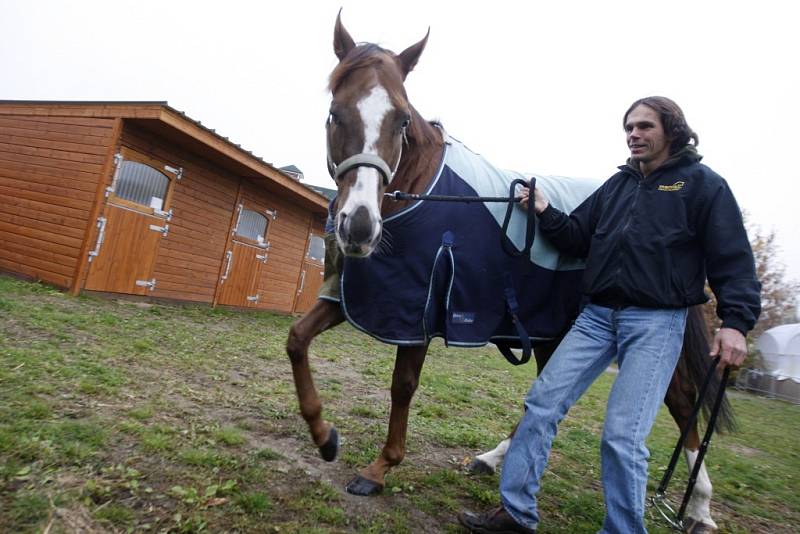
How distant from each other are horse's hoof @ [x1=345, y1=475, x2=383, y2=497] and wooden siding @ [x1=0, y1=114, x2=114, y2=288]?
6.86 metres

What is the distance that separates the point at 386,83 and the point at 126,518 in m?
2.14

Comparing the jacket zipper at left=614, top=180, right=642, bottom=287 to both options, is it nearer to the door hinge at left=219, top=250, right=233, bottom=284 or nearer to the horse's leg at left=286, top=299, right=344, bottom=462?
the horse's leg at left=286, top=299, right=344, bottom=462

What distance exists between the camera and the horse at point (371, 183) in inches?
82.5

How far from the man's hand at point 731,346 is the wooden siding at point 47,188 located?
8.25 meters

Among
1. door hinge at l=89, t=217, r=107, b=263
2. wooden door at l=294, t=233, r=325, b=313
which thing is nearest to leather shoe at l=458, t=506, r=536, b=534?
door hinge at l=89, t=217, r=107, b=263

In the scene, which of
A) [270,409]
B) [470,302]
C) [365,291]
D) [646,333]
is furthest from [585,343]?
[270,409]

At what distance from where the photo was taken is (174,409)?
10.5ft

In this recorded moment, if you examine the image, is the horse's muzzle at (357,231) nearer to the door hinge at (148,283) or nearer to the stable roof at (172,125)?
the stable roof at (172,125)

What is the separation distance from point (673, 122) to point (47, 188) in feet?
30.3

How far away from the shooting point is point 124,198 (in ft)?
26.0

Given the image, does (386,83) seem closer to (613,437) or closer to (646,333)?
(646,333)

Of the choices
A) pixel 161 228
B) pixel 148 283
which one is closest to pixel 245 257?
pixel 161 228

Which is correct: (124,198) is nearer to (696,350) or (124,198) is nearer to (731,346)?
(696,350)

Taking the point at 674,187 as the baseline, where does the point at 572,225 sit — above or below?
below
